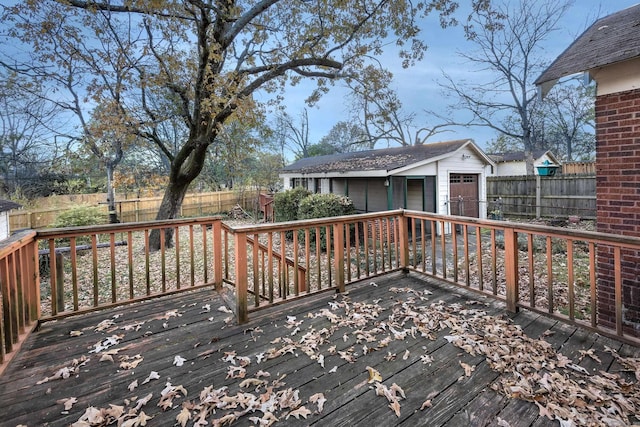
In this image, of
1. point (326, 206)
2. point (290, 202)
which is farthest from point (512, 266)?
point (290, 202)

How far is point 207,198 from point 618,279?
17.8 metres

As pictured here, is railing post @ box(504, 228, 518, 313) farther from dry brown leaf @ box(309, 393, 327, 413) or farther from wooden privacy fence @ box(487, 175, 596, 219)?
wooden privacy fence @ box(487, 175, 596, 219)

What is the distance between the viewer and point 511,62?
15.8 meters

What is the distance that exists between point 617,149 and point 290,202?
9486mm

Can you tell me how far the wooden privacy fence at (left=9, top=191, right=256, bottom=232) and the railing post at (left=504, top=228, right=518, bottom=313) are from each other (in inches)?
550

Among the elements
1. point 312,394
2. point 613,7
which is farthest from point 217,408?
point 613,7

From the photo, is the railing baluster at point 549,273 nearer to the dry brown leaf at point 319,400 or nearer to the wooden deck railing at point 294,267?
the wooden deck railing at point 294,267

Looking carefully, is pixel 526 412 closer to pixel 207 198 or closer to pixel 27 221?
pixel 27 221

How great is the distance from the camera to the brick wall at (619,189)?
2.93m

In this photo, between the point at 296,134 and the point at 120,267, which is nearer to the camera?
the point at 120,267

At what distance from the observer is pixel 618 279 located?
8.33 ft

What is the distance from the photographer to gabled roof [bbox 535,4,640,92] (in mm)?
2908

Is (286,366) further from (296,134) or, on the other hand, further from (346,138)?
(296,134)

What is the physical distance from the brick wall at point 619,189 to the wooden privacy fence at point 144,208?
14.8 meters
